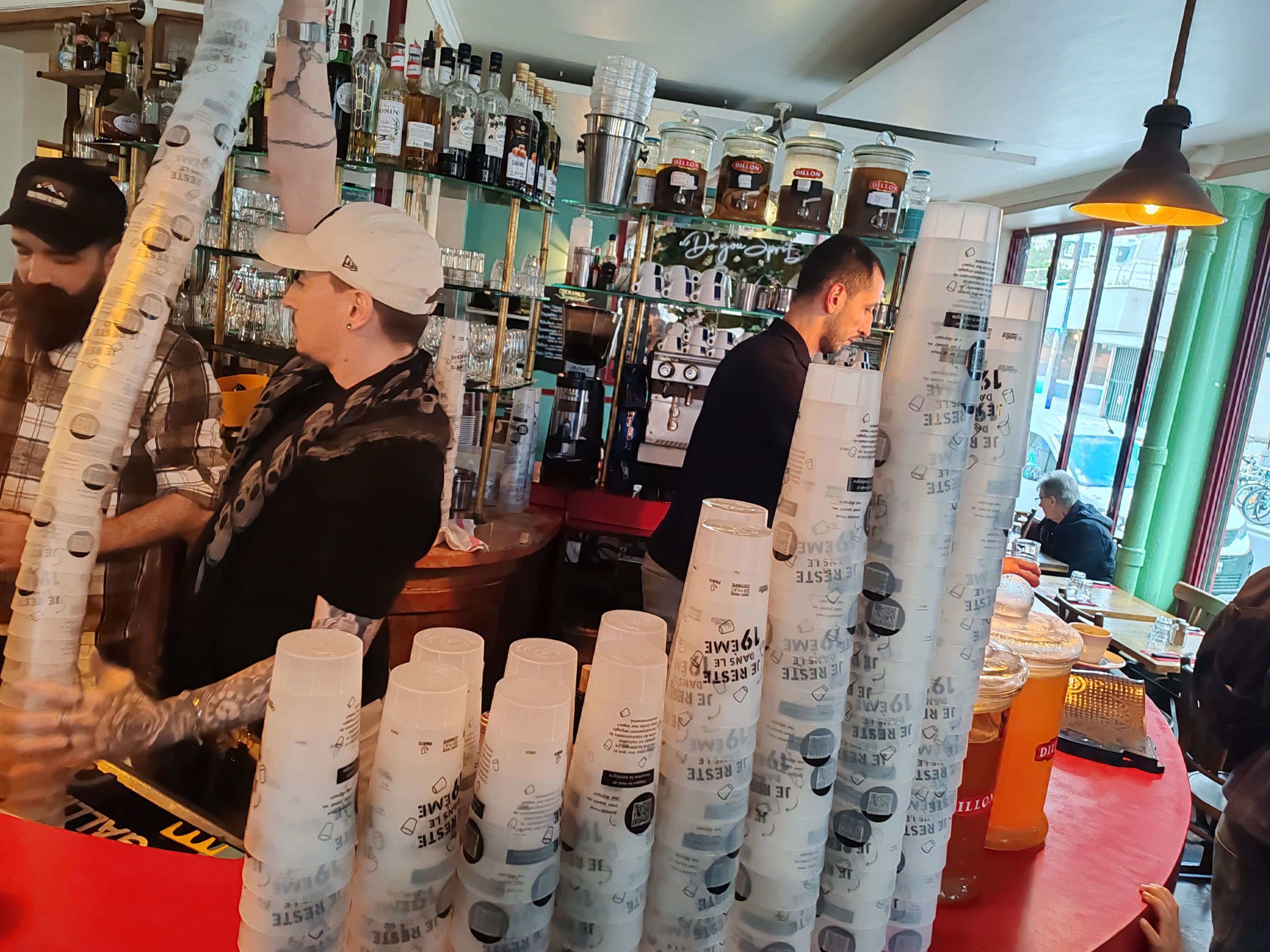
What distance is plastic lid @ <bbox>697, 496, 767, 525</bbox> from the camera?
0.68m

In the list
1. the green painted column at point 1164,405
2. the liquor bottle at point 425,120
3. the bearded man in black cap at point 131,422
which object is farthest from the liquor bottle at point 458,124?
the green painted column at point 1164,405

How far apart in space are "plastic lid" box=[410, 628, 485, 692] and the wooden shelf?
32.8 inches

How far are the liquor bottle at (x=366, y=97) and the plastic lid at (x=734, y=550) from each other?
0.94 m

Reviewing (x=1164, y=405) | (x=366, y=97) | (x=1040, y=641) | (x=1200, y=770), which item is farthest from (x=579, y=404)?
(x=1164, y=405)

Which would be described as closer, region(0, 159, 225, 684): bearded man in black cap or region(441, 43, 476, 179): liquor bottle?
region(0, 159, 225, 684): bearded man in black cap

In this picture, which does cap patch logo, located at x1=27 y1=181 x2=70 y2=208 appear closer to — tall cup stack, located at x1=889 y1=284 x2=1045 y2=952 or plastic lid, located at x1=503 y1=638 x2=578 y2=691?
plastic lid, located at x1=503 y1=638 x2=578 y2=691

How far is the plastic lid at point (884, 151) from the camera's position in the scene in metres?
2.73

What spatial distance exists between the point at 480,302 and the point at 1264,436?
516 cm

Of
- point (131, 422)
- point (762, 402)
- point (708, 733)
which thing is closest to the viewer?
point (708, 733)

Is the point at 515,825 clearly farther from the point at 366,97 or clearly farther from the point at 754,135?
the point at 754,135

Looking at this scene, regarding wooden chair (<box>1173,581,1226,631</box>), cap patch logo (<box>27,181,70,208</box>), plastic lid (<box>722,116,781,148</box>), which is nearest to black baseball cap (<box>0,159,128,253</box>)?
cap patch logo (<box>27,181,70,208</box>)

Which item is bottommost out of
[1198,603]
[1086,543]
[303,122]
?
[1198,603]

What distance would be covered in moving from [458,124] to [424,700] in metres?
1.51

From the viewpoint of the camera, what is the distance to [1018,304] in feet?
2.66
